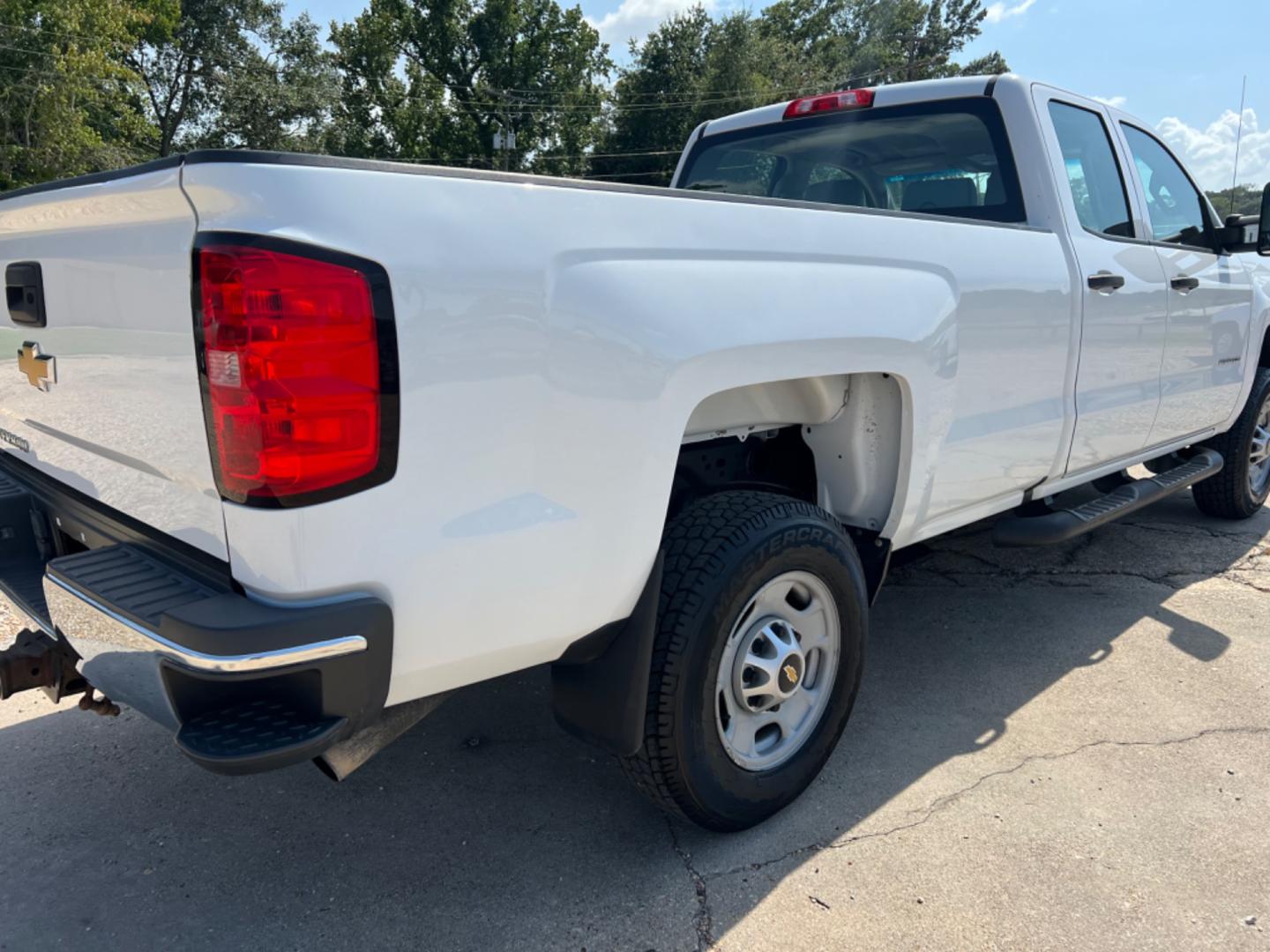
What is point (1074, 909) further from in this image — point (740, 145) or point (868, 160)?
point (740, 145)

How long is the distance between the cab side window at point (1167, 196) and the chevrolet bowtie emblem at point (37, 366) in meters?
4.05

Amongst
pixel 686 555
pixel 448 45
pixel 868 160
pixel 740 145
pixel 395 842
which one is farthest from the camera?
pixel 448 45

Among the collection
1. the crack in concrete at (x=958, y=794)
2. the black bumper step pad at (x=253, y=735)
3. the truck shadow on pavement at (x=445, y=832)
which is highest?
the black bumper step pad at (x=253, y=735)

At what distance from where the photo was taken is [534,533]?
5.83 feet

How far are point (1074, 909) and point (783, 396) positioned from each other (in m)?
1.45

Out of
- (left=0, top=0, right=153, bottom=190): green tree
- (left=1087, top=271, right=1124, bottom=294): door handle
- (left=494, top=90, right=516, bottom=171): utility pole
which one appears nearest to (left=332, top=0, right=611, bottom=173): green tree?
(left=494, top=90, right=516, bottom=171): utility pole

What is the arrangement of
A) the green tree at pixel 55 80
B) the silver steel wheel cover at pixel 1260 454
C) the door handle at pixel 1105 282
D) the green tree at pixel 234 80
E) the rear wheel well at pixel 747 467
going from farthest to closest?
the green tree at pixel 234 80
the green tree at pixel 55 80
the silver steel wheel cover at pixel 1260 454
the door handle at pixel 1105 282
the rear wheel well at pixel 747 467

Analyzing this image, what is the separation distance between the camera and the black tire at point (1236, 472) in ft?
16.8

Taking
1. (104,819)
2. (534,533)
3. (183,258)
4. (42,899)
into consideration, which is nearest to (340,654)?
(534,533)

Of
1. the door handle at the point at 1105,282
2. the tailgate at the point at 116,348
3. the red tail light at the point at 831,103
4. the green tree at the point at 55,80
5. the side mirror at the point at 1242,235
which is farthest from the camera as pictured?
the green tree at the point at 55,80

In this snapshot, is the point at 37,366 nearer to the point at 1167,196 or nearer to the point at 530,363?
the point at 530,363

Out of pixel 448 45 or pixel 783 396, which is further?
pixel 448 45

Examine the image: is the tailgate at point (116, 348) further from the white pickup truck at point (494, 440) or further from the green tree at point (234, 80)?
the green tree at point (234, 80)

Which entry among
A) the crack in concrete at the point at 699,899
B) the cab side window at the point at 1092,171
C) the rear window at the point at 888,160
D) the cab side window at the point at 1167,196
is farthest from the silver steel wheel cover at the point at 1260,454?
the crack in concrete at the point at 699,899
